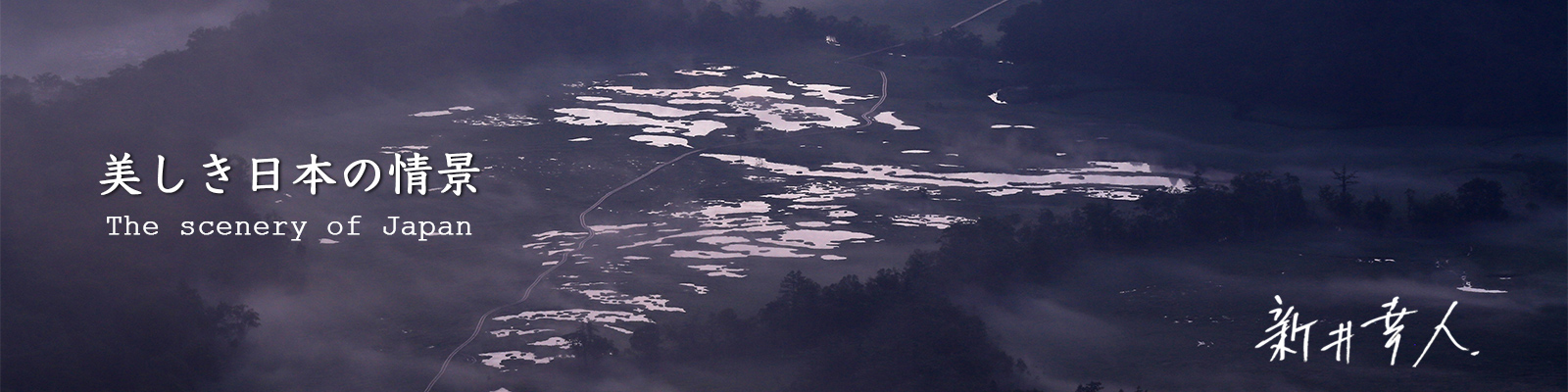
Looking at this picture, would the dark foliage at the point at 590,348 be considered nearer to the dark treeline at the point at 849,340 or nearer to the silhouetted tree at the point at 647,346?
the dark treeline at the point at 849,340

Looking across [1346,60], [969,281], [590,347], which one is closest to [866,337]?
[969,281]

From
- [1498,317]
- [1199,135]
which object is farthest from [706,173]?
[1498,317]

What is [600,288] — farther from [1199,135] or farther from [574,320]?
[1199,135]

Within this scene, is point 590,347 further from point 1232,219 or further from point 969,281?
point 1232,219

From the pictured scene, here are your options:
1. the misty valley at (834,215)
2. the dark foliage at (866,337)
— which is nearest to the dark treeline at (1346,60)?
the misty valley at (834,215)

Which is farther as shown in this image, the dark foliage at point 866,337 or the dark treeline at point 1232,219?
the dark treeline at point 1232,219

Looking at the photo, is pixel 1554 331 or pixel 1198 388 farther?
pixel 1554 331
